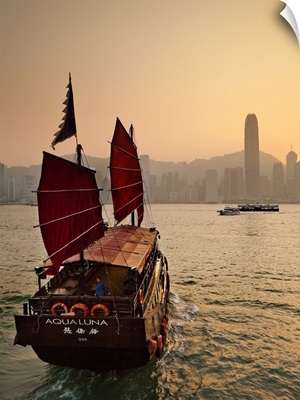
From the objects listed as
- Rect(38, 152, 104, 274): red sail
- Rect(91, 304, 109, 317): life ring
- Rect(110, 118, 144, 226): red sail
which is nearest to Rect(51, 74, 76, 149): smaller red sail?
Rect(38, 152, 104, 274): red sail

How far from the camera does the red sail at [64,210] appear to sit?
971 centimetres

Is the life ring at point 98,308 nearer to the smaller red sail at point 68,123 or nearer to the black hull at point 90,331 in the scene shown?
the black hull at point 90,331

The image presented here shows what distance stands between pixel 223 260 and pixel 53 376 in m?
22.1

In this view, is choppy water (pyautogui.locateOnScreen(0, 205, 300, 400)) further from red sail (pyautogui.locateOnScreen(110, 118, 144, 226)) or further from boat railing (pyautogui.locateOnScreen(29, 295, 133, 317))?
red sail (pyautogui.locateOnScreen(110, 118, 144, 226))

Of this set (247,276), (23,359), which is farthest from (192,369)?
(247,276)

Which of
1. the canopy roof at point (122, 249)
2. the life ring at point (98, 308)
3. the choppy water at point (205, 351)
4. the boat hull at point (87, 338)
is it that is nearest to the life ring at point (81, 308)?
the life ring at point (98, 308)

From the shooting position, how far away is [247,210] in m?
122

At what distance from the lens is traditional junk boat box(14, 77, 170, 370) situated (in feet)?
27.9

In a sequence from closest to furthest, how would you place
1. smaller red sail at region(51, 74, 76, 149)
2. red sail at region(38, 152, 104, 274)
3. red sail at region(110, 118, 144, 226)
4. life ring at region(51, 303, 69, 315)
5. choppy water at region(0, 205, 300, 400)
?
1. life ring at region(51, 303, 69, 315)
2. choppy water at region(0, 205, 300, 400)
3. red sail at region(38, 152, 104, 274)
4. smaller red sail at region(51, 74, 76, 149)
5. red sail at region(110, 118, 144, 226)

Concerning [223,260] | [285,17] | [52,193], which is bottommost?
[223,260]

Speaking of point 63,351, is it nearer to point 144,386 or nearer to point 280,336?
point 144,386

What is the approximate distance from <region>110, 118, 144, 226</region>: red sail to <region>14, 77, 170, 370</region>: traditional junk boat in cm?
560

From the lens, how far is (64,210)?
1027 cm

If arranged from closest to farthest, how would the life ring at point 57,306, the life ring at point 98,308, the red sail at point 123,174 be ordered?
1. the life ring at point 98,308
2. the life ring at point 57,306
3. the red sail at point 123,174
